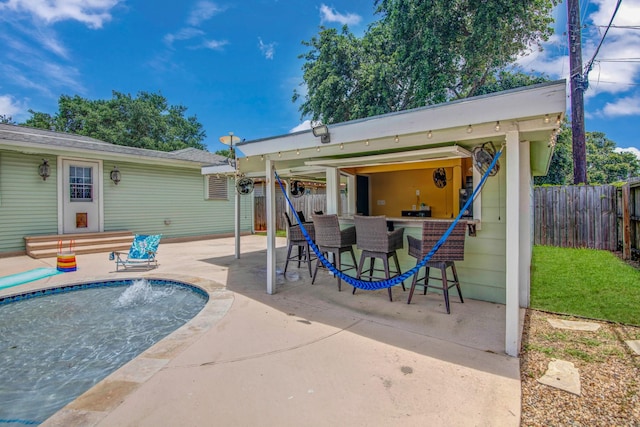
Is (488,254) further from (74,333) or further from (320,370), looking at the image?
(74,333)

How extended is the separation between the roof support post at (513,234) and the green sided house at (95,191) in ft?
25.7

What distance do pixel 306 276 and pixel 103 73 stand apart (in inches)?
935

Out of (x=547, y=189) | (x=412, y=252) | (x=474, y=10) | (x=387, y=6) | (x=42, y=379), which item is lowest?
(x=42, y=379)

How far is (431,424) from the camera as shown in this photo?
69.4 inches

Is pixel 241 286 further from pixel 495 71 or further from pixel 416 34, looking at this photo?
pixel 495 71

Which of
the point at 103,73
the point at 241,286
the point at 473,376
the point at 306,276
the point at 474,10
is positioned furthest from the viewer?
the point at 103,73

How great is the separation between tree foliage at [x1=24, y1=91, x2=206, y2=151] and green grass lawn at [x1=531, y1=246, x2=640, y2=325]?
81.6ft

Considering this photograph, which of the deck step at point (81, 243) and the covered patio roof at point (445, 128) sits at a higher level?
the covered patio roof at point (445, 128)

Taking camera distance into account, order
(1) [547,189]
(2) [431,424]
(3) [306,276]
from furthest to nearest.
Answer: (1) [547,189], (3) [306,276], (2) [431,424]

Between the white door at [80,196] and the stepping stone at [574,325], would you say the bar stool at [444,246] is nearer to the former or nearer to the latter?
the stepping stone at [574,325]

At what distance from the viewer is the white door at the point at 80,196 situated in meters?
8.10

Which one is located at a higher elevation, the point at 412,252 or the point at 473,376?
the point at 412,252

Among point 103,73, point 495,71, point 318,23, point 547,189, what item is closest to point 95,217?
point 318,23

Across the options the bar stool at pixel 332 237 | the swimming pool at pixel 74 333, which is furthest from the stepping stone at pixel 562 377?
the swimming pool at pixel 74 333
